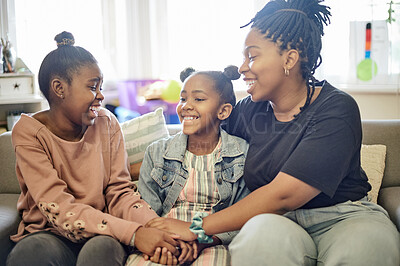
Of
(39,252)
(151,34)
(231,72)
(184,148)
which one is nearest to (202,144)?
(184,148)

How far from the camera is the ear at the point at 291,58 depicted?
4.86 ft

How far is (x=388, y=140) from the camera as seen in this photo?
6.23 ft

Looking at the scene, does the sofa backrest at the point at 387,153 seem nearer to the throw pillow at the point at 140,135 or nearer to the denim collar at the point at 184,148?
the throw pillow at the point at 140,135

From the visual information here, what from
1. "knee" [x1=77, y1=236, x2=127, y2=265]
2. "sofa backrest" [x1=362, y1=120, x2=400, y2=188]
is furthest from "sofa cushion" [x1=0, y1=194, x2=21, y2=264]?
"sofa backrest" [x1=362, y1=120, x2=400, y2=188]

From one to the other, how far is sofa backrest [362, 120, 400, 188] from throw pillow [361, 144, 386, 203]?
4 cm

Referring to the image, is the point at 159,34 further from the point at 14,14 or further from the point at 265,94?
the point at 265,94

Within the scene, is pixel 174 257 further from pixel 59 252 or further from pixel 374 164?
pixel 374 164

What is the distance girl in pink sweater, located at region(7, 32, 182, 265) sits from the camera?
139cm

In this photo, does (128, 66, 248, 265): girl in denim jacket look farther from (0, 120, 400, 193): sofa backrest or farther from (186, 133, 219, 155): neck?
(0, 120, 400, 193): sofa backrest

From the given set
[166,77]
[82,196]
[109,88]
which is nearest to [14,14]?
[109,88]

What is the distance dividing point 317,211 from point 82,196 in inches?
30.8

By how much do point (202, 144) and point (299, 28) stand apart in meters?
0.55

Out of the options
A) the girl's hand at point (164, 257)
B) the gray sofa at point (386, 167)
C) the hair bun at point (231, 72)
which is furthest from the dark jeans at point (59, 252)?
the hair bun at point (231, 72)

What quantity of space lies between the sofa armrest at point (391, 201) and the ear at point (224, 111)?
686mm
